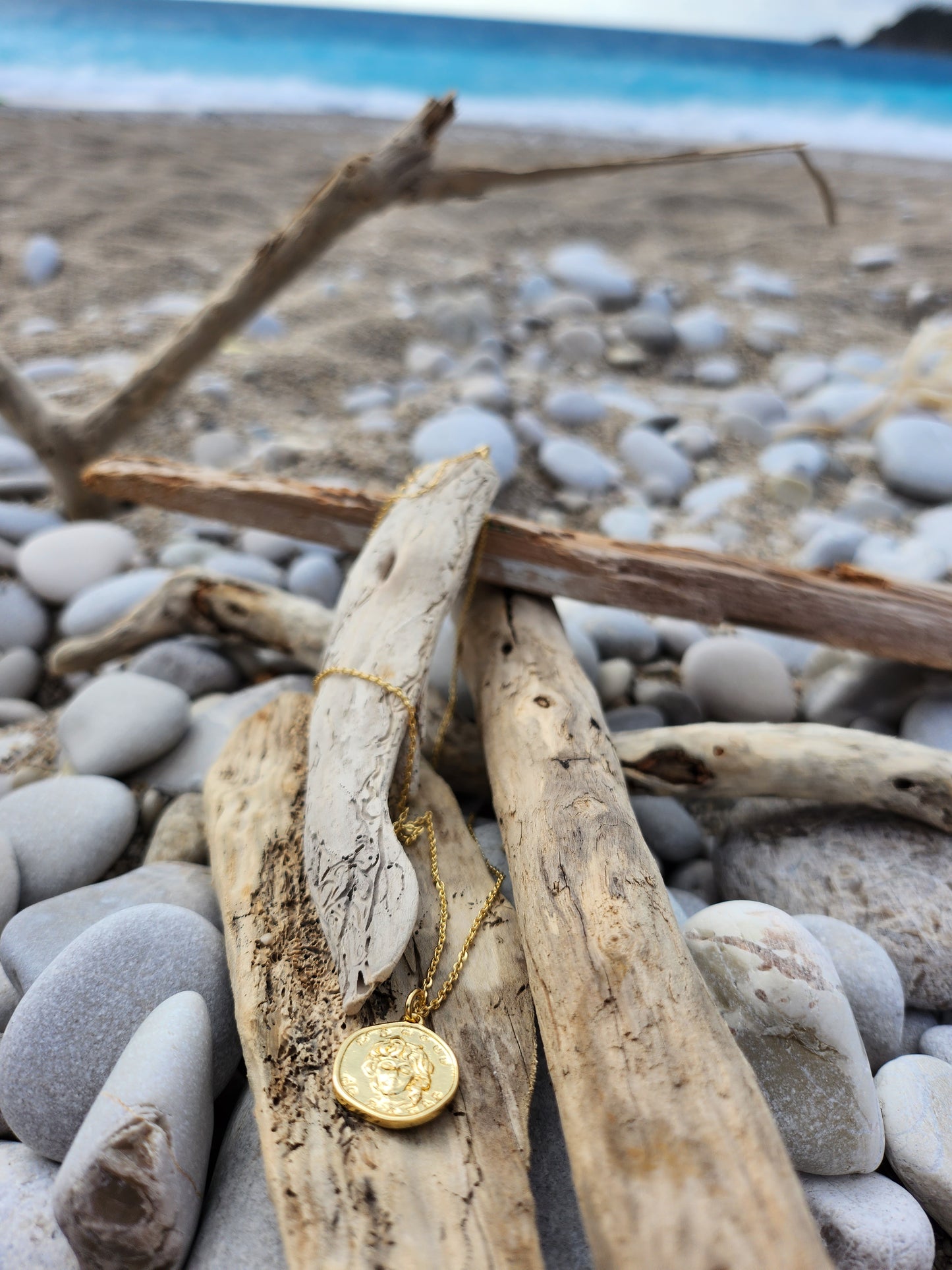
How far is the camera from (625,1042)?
104 cm

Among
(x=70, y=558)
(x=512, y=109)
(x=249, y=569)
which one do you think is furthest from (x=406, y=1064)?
(x=512, y=109)

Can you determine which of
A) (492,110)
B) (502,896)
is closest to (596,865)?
(502,896)

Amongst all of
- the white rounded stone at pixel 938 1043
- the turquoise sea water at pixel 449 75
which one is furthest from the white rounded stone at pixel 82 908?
the turquoise sea water at pixel 449 75

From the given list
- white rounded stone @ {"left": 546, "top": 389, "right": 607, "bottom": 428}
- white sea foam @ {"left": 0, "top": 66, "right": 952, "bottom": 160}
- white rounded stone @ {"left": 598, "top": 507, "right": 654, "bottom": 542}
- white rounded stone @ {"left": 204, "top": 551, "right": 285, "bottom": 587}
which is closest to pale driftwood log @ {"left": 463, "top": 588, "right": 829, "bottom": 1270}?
white rounded stone @ {"left": 204, "top": 551, "right": 285, "bottom": 587}

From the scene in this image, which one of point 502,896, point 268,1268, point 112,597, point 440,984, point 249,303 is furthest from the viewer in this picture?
point 249,303

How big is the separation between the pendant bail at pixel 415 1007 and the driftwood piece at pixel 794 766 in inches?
30.3

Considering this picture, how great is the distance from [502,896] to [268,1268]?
625 mm

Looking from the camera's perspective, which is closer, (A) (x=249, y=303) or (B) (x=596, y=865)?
(B) (x=596, y=865)

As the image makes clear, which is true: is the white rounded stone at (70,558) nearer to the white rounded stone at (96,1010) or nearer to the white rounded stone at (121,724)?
the white rounded stone at (121,724)

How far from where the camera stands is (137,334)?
15.1 feet

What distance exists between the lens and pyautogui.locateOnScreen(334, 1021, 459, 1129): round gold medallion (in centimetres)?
107

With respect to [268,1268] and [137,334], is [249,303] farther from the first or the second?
[268,1268]

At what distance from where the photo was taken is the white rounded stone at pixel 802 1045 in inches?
49.3

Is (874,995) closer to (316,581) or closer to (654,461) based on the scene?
(316,581)
